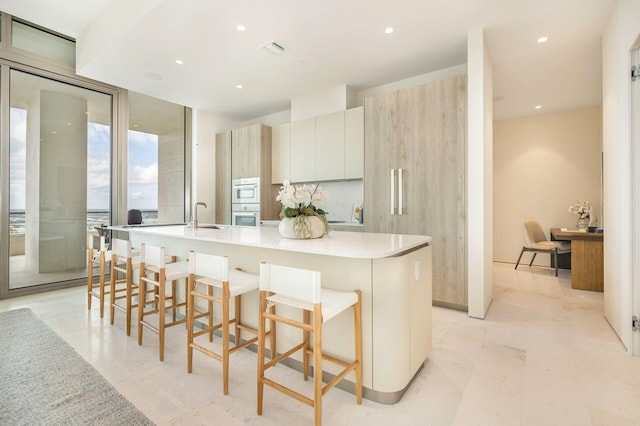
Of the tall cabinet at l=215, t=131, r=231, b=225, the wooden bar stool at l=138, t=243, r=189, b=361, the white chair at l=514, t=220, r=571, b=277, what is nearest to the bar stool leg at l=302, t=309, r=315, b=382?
the wooden bar stool at l=138, t=243, r=189, b=361

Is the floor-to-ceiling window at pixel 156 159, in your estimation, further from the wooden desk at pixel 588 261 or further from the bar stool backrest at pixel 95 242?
the wooden desk at pixel 588 261

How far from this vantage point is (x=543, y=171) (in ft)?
17.4

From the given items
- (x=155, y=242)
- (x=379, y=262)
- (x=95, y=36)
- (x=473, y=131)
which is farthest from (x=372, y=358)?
(x=95, y=36)

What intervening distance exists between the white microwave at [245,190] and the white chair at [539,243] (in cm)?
450

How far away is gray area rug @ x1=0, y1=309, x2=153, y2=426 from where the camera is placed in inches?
58.9

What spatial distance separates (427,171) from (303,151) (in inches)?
75.3

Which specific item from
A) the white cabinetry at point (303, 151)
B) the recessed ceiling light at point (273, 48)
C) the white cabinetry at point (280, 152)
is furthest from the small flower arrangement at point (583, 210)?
the recessed ceiling light at point (273, 48)

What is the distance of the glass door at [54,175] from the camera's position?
3.62 m

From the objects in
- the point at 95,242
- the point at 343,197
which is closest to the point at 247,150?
the point at 343,197

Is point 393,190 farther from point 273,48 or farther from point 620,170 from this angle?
point 273,48

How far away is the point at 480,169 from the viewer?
9.23 feet

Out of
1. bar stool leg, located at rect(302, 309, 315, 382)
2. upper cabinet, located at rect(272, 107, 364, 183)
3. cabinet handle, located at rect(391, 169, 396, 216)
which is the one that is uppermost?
upper cabinet, located at rect(272, 107, 364, 183)

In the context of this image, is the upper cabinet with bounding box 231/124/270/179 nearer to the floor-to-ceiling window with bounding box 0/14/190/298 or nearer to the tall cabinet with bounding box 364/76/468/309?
the floor-to-ceiling window with bounding box 0/14/190/298

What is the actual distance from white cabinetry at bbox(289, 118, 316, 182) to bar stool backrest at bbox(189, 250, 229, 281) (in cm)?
261
